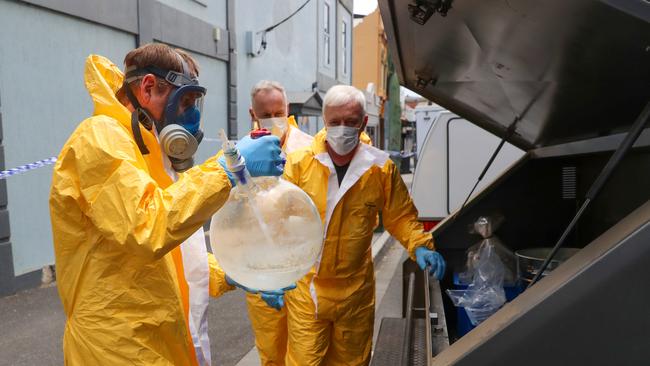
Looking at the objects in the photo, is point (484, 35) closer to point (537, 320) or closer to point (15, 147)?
point (537, 320)

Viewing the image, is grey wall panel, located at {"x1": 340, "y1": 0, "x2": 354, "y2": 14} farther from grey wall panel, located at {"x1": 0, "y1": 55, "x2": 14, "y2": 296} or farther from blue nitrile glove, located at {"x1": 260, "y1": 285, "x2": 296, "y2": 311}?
blue nitrile glove, located at {"x1": 260, "y1": 285, "x2": 296, "y2": 311}

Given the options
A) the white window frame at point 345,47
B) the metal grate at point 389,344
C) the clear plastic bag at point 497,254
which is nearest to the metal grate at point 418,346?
the metal grate at point 389,344

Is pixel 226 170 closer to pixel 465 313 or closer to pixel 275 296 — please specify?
pixel 275 296

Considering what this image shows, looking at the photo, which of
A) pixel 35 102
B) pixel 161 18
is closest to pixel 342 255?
pixel 35 102

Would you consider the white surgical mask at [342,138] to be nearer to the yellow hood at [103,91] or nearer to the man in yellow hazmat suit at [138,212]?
the man in yellow hazmat suit at [138,212]

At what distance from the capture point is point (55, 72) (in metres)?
5.78

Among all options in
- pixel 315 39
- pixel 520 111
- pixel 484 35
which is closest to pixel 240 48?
pixel 315 39

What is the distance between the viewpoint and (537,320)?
1.01 m

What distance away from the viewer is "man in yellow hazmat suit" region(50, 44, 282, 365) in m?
1.39

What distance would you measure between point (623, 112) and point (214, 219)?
60.9 inches

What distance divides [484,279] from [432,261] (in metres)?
0.27

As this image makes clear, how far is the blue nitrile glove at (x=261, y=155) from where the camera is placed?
160 centimetres

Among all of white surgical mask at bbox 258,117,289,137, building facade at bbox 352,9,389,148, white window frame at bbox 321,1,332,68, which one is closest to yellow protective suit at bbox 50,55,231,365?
white surgical mask at bbox 258,117,289,137

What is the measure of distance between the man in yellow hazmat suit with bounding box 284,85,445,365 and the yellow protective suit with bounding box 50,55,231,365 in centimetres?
103
